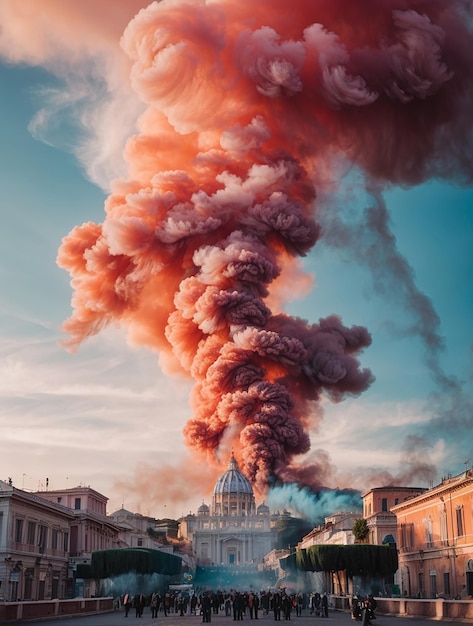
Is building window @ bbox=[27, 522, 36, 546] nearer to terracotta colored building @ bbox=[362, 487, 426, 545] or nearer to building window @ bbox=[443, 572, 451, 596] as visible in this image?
building window @ bbox=[443, 572, 451, 596]

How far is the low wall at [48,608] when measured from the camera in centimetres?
4191

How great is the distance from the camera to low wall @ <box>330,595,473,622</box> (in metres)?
36.9

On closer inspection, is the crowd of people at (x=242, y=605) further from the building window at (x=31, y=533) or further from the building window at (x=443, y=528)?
the building window at (x=443, y=528)

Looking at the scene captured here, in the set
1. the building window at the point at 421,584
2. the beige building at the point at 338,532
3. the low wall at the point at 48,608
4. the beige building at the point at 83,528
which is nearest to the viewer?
the low wall at the point at 48,608

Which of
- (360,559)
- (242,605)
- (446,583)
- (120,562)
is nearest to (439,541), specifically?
(446,583)

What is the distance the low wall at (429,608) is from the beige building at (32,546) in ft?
79.2

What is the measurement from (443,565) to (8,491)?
30.6 m

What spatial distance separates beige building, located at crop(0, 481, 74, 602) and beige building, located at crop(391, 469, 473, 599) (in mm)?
29156

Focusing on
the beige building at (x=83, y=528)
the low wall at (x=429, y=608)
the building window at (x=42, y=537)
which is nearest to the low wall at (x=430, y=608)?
the low wall at (x=429, y=608)

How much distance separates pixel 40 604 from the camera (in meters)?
46.2

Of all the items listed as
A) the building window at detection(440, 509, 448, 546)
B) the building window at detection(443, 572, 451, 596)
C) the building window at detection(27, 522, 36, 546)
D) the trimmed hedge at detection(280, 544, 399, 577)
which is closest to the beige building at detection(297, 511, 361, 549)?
the trimmed hedge at detection(280, 544, 399, 577)

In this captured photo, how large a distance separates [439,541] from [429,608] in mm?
20710

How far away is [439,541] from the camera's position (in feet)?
202

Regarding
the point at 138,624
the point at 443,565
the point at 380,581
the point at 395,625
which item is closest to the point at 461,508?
the point at 443,565
